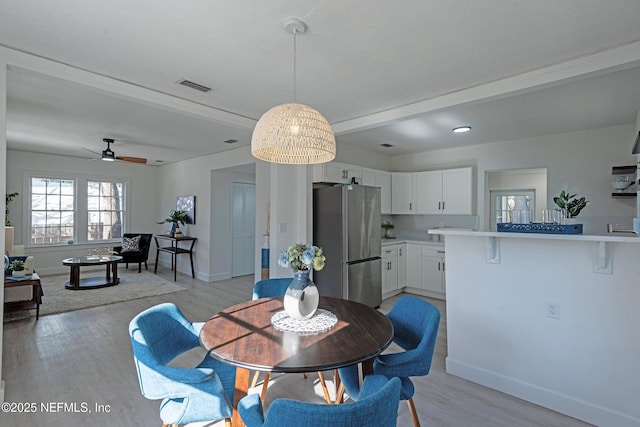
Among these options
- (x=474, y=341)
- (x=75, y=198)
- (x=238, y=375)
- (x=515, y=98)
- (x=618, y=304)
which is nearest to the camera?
(x=238, y=375)

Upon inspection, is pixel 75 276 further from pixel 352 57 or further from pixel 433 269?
pixel 433 269

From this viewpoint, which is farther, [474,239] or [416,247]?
[416,247]

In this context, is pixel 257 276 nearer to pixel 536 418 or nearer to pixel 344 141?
pixel 344 141

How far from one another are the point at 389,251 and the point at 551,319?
281cm

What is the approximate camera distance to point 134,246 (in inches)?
277

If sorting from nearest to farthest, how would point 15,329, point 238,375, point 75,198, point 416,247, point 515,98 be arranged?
point 238,375 → point 515,98 → point 15,329 → point 416,247 → point 75,198

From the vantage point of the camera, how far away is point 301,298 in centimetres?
182

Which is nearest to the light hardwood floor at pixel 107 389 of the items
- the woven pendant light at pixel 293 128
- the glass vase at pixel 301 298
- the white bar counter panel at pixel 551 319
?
the white bar counter panel at pixel 551 319

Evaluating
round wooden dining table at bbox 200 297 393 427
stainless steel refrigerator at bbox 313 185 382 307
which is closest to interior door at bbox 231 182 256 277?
stainless steel refrigerator at bbox 313 185 382 307

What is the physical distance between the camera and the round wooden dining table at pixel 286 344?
135 centimetres

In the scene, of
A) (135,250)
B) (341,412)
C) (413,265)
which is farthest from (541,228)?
Answer: (135,250)

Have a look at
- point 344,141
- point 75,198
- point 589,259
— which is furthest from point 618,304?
point 75,198

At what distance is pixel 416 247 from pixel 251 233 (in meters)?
3.67

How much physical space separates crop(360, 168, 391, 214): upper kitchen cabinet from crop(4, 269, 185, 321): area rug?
376cm
